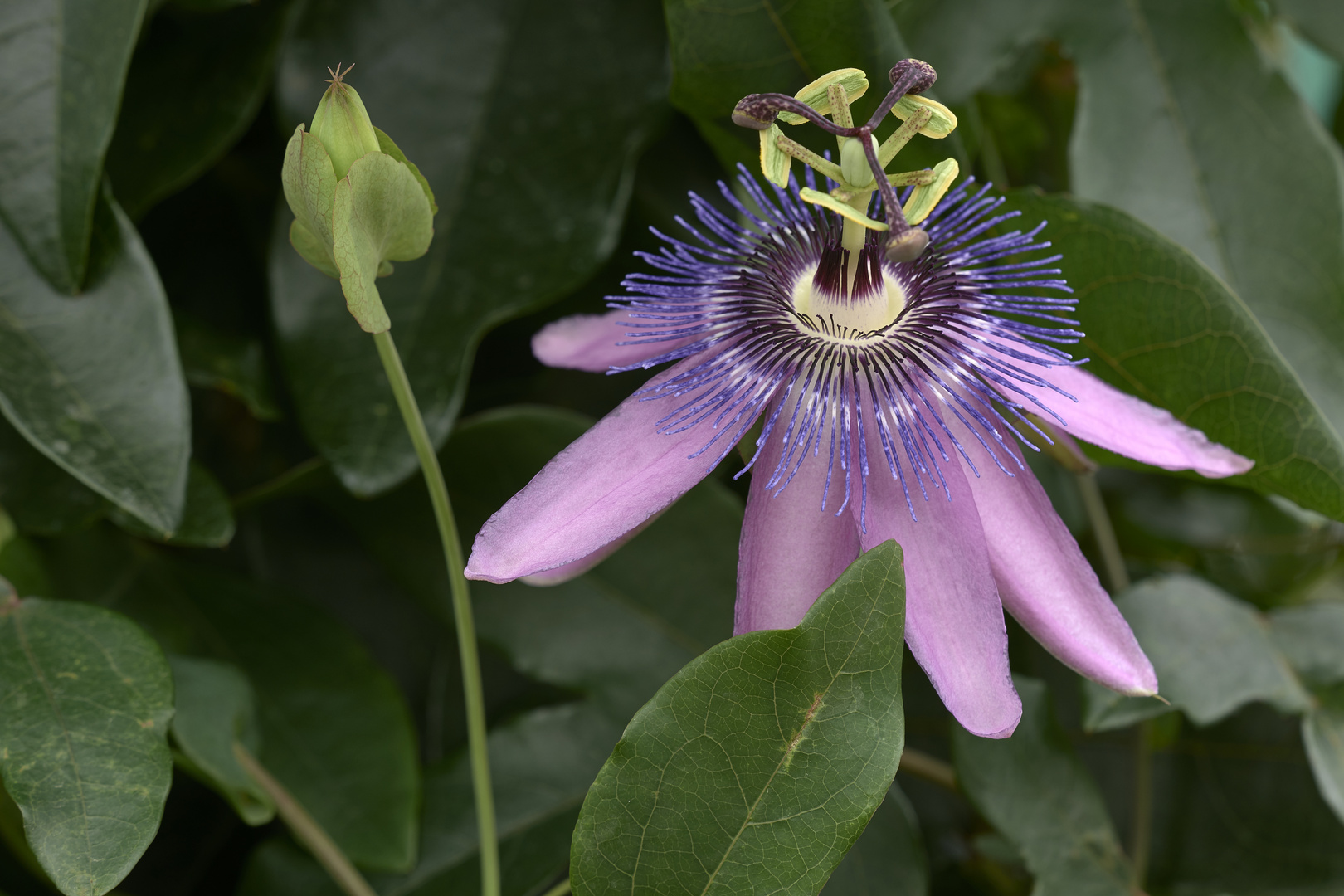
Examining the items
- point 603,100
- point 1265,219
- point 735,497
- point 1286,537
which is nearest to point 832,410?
point 735,497

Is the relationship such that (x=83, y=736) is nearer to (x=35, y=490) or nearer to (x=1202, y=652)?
(x=35, y=490)

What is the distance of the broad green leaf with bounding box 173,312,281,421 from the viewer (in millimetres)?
890

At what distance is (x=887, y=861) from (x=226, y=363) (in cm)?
Answer: 66

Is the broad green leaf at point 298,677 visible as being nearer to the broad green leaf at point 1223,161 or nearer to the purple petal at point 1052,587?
the purple petal at point 1052,587

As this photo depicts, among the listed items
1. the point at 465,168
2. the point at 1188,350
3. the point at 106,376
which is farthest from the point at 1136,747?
the point at 106,376

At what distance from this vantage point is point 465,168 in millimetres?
922

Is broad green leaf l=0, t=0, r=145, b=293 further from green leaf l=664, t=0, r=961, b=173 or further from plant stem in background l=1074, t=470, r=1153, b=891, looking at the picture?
plant stem in background l=1074, t=470, r=1153, b=891

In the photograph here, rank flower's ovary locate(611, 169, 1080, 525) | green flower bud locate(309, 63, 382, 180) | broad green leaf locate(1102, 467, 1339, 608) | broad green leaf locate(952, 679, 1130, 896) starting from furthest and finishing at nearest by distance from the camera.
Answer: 1. broad green leaf locate(1102, 467, 1339, 608)
2. broad green leaf locate(952, 679, 1130, 896)
3. flower's ovary locate(611, 169, 1080, 525)
4. green flower bud locate(309, 63, 382, 180)

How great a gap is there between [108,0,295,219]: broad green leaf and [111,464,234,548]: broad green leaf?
24 cm

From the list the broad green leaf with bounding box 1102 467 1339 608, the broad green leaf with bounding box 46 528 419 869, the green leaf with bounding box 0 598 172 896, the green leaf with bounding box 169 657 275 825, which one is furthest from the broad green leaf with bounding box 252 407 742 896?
the broad green leaf with bounding box 1102 467 1339 608

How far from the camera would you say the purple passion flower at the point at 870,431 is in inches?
24.8

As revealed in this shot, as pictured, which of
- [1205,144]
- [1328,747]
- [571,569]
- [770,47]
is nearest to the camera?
[571,569]

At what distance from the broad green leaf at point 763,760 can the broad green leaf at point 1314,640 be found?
522 millimetres

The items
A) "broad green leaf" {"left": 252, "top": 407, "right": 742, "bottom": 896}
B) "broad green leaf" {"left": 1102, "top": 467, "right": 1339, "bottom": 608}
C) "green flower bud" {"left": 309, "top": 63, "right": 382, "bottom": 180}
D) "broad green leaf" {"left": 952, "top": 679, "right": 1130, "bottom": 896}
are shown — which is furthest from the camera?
"broad green leaf" {"left": 1102, "top": 467, "right": 1339, "bottom": 608}
